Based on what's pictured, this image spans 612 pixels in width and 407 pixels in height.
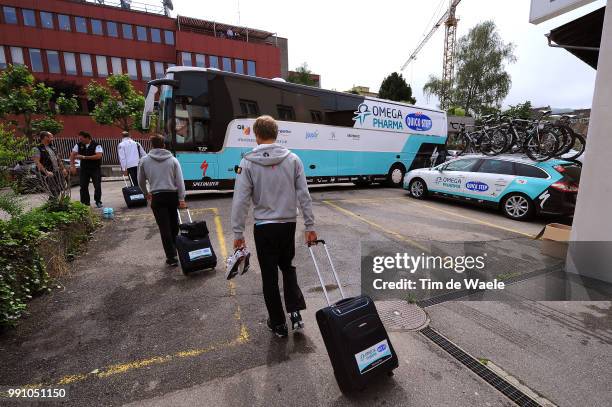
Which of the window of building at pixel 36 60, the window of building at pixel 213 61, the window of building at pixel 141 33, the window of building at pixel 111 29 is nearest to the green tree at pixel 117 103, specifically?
the window of building at pixel 36 60

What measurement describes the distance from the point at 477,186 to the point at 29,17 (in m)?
38.8

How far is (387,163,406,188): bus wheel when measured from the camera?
43.2 feet

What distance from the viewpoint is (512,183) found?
7504 millimetres

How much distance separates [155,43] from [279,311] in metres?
36.9

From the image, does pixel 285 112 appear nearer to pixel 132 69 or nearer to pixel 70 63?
pixel 132 69

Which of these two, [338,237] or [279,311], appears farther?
[338,237]

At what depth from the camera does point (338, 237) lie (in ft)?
19.1

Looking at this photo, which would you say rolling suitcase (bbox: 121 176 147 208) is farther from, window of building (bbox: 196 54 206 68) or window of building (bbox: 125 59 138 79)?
window of building (bbox: 125 59 138 79)

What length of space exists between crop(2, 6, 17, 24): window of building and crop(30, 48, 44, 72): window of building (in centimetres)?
265

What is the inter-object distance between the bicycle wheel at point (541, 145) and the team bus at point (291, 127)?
16.9ft

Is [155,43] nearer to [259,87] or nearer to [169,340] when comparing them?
[259,87]

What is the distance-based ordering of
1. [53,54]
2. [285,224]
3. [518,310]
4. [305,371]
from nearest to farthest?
[305,371] → [285,224] → [518,310] → [53,54]

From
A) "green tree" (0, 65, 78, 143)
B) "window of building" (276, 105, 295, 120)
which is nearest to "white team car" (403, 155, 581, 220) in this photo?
"window of building" (276, 105, 295, 120)

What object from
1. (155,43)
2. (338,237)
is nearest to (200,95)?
(338,237)
